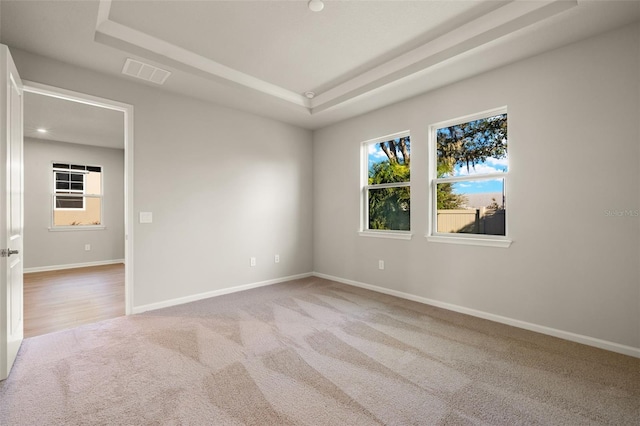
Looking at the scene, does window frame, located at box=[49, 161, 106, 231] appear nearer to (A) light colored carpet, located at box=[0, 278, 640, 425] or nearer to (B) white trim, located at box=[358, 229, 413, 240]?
(A) light colored carpet, located at box=[0, 278, 640, 425]

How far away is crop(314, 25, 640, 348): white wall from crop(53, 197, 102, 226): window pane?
707cm

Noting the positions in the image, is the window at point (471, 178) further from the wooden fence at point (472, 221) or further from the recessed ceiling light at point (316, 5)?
the recessed ceiling light at point (316, 5)

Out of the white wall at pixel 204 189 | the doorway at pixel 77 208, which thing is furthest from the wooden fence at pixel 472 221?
the doorway at pixel 77 208

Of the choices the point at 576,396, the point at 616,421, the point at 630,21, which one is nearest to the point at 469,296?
the point at 576,396

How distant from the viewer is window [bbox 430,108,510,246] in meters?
3.25

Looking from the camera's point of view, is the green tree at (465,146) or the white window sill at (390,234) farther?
the white window sill at (390,234)

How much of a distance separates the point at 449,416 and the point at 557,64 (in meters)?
3.06

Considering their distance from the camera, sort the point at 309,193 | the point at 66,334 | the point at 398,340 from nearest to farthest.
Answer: the point at 398,340, the point at 66,334, the point at 309,193

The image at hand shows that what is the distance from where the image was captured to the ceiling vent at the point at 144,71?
3023 mm

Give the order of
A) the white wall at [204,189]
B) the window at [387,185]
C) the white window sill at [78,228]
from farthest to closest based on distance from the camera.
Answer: the white window sill at [78,228] → the window at [387,185] → the white wall at [204,189]

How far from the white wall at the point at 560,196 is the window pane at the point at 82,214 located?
23.2ft

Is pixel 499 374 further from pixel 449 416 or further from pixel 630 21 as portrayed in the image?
pixel 630 21

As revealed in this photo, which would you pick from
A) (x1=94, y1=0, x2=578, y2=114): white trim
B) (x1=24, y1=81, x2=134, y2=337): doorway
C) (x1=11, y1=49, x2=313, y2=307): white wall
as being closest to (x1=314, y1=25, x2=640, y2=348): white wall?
(x1=94, y1=0, x2=578, y2=114): white trim

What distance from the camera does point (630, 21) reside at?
241 centimetres
